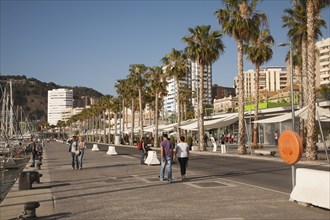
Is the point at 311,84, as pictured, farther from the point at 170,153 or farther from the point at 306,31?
the point at 170,153

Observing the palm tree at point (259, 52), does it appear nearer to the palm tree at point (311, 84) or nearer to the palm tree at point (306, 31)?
the palm tree at point (306, 31)

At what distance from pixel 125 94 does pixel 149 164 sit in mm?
57482

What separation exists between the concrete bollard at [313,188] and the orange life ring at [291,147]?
1.13 ft

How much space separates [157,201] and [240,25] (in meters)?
25.8

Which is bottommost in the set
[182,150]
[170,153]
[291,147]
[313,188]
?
[313,188]

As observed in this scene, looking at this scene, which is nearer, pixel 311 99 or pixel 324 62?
pixel 311 99

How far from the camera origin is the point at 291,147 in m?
10.1

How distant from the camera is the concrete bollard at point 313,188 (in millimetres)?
8922

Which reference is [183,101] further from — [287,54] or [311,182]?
[311,182]

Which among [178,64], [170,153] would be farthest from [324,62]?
[170,153]

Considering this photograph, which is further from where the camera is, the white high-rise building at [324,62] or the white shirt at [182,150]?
the white high-rise building at [324,62]

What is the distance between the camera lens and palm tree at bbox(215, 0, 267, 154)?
112 ft

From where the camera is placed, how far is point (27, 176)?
46.0 ft

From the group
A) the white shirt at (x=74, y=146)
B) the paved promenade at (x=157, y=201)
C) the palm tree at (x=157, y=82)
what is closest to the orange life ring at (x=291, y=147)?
the paved promenade at (x=157, y=201)
